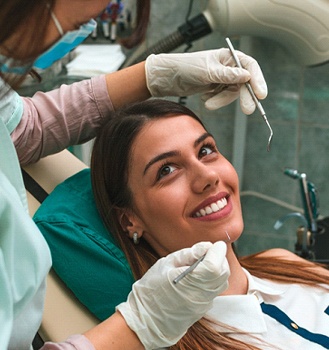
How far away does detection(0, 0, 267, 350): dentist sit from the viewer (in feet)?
2.83

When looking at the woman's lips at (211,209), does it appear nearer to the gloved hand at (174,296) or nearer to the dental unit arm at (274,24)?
the gloved hand at (174,296)

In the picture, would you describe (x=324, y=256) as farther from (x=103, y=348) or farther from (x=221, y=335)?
(x=103, y=348)

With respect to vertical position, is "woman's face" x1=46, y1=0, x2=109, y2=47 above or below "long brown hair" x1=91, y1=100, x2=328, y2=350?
above

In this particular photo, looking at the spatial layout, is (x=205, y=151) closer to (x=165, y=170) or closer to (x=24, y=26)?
(x=165, y=170)

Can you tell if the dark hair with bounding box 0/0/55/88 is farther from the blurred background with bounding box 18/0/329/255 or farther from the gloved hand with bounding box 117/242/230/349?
the blurred background with bounding box 18/0/329/255

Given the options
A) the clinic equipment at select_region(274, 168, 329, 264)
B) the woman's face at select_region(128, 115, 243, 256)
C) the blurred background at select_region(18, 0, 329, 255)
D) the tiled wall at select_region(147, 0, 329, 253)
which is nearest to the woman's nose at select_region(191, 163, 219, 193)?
the woman's face at select_region(128, 115, 243, 256)

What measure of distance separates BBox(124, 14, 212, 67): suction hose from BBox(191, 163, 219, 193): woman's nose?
85 centimetres

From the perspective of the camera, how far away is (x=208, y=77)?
1546mm

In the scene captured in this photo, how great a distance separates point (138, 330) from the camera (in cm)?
111

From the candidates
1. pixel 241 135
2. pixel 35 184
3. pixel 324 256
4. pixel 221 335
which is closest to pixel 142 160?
pixel 35 184

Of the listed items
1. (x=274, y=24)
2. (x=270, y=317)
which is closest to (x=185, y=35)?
(x=274, y=24)

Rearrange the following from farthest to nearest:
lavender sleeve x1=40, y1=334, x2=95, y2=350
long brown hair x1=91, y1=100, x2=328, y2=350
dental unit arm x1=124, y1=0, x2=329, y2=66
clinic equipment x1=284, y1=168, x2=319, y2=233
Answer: clinic equipment x1=284, y1=168, x2=319, y2=233
dental unit arm x1=124, y1=0, x2=329, y2=66
long brown hair x1=91, y1=100, x2=328, y2=350
lavender sleeve x1=40, y1=334, x2=95, y2=350

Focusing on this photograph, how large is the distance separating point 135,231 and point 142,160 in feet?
0.66

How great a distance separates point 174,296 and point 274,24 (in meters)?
1.28
